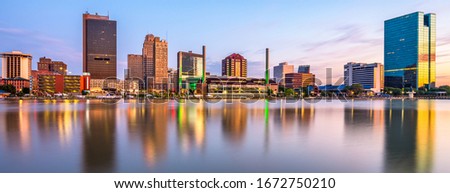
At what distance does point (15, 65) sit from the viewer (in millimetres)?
158000

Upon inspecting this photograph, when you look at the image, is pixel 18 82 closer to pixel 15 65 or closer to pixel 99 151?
pixel 15 65

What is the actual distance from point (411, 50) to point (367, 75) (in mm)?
30963

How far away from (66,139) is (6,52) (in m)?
184

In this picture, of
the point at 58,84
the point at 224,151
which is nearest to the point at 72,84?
the point at 58,84

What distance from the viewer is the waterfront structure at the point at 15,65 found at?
511ft

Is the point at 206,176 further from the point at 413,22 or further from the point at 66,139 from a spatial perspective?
the point at 413,22

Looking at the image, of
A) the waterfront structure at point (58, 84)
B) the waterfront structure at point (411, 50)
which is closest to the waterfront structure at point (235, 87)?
the waterfront structure at point (411, 50)

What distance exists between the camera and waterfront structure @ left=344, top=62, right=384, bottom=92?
490ft

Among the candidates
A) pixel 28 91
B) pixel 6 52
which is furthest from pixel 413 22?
pixel 6 52

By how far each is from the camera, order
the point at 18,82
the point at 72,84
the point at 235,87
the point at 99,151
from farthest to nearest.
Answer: the point at 72,84, the point at 18,82, the point at 235,87, the point at 99,151

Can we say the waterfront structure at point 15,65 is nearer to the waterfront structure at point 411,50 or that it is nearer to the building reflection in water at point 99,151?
the building reflection in water at point 99,151

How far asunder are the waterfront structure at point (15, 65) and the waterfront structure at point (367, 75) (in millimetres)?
170034

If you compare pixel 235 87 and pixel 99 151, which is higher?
pixel 235 87

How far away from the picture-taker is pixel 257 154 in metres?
10.2
